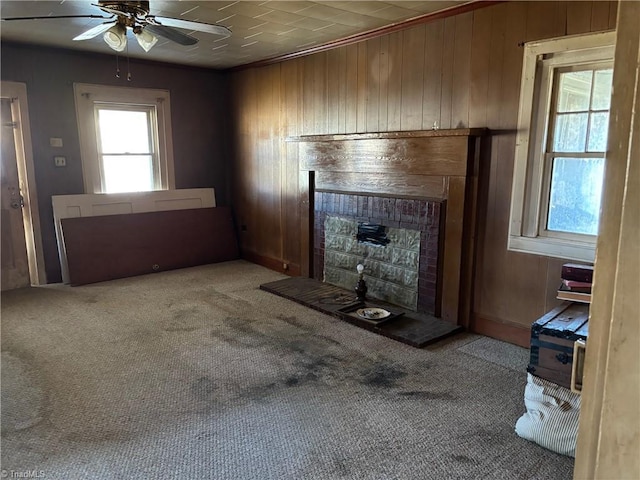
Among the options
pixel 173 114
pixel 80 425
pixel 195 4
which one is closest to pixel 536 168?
pixel 195 4

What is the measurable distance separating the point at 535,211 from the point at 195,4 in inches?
114

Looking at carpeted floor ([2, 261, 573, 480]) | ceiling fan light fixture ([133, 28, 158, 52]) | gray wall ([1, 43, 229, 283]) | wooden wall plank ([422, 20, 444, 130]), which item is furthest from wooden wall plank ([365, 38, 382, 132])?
gray wall ([1, 43, 229, 283])

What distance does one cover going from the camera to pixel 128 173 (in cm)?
557

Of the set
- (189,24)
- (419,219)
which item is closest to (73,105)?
(189,24)

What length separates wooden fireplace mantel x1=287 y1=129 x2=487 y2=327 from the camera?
3.51 m

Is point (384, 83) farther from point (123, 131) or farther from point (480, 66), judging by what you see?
point (123, 131)

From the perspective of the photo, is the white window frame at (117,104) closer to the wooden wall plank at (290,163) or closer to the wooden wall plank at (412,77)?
the wooden wall plank at (290,163)

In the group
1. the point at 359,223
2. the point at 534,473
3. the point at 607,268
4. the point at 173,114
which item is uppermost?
the point at 173,114

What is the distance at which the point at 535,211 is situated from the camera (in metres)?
3.28

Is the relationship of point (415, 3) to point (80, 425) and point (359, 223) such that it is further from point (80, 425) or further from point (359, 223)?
point (80, 425)

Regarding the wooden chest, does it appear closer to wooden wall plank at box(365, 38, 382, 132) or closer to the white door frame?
wooden wall plank at box(365, 38, 382, 132)

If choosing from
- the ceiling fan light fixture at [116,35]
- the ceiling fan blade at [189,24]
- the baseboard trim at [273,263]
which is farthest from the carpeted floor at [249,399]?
the ceiling fan blade at [189,24]

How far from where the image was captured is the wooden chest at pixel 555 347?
7.54 feet

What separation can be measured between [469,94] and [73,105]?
4.16 meters
